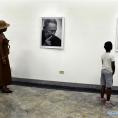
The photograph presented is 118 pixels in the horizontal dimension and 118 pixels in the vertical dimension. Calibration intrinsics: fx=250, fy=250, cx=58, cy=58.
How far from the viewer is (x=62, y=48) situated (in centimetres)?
723

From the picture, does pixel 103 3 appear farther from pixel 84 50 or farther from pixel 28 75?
pixel 28 75

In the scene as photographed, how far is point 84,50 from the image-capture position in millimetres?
7082

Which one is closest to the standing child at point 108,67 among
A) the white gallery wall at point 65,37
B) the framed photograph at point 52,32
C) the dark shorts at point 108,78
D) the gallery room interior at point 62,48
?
the dark shorts at point 108,78

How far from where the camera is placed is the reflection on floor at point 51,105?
4793 millimetres

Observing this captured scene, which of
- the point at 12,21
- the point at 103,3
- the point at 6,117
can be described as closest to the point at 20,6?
the point at 12,21

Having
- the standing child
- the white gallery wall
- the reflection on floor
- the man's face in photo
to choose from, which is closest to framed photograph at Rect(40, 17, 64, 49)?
the man's face in photo

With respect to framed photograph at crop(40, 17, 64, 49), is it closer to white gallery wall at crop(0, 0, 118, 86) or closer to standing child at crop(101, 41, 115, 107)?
white gallery wall at crop(0, 0, 118, 86)

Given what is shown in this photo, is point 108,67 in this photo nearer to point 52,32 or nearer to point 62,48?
point 62,48

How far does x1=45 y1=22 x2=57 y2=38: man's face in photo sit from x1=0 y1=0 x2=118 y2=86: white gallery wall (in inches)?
10.1

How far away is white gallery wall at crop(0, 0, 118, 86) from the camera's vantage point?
6.88 m

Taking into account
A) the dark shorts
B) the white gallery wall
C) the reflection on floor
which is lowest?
the reflection on floor

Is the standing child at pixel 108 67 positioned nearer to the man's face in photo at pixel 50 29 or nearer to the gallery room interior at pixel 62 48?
the gallery room interior at pixel 62 48

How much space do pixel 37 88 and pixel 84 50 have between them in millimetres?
1700

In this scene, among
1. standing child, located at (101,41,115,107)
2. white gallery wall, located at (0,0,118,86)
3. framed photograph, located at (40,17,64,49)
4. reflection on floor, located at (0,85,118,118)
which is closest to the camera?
reflection on floor, located at (0,85,118,118)
